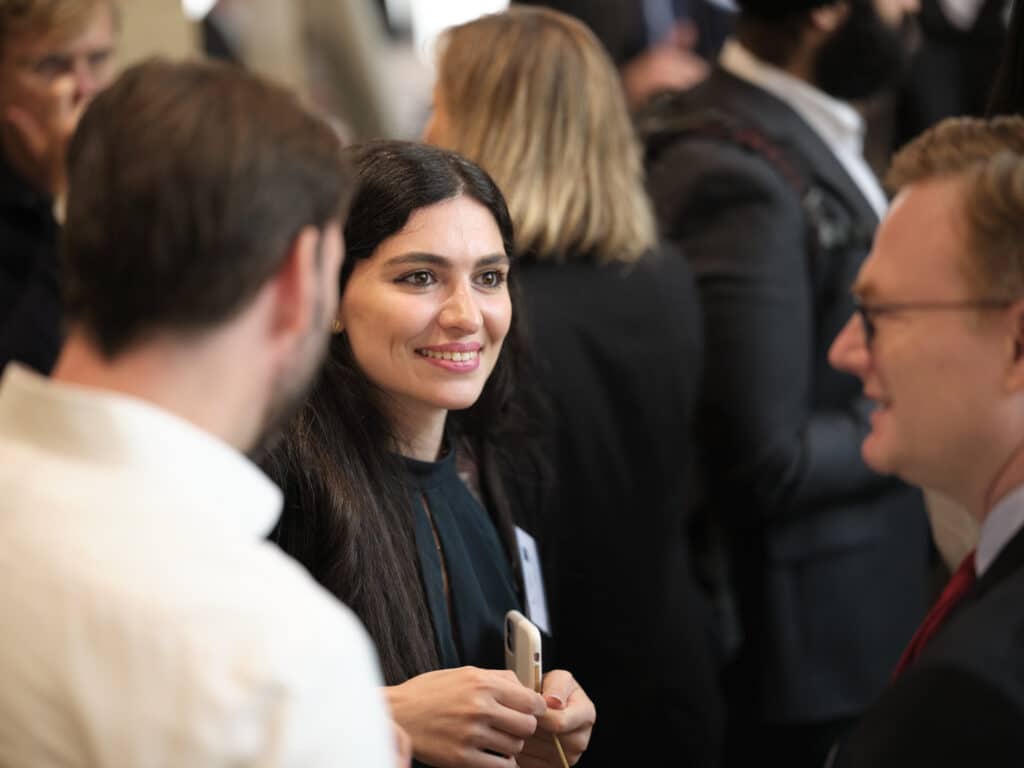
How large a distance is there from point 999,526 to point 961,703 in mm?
366

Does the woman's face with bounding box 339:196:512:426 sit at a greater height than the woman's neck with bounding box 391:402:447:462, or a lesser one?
greater

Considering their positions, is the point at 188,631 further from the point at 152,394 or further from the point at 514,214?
the point at 514,214

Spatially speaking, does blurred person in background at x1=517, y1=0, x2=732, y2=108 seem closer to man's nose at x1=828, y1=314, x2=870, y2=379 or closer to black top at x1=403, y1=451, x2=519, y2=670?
man's nose at x1=828, y1=314, x2=870, y2=379

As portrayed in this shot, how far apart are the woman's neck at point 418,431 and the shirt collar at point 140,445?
27.9 inches

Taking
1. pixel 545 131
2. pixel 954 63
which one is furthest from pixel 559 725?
pixel 954 63

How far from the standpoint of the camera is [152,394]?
1.00m

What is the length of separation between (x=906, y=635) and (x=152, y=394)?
221cm

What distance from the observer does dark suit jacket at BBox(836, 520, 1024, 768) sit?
4.02 ft

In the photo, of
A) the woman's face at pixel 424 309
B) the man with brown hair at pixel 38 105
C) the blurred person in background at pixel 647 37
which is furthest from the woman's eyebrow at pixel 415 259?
the blurred person in background at pixel 647 37

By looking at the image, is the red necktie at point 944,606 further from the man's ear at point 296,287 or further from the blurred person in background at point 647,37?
the blurred person in background at point 647,37

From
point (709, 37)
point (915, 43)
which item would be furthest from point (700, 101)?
point (709, 37)

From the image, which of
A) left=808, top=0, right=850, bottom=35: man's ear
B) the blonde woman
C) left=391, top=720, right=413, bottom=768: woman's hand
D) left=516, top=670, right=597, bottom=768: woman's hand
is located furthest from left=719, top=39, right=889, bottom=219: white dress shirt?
left=391, top=720, right=413, bottom=768: woman's hand

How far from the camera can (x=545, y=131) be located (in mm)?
2350

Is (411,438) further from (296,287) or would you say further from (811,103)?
(811,103)
